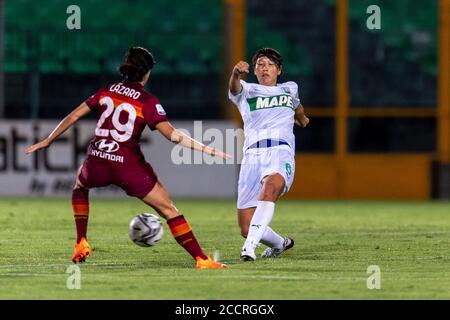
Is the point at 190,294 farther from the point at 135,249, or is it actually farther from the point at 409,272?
the point at 135,249

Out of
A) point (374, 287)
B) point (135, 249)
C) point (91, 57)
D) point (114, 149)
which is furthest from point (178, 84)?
point (374, 287)

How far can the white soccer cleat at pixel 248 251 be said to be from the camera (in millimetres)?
11180

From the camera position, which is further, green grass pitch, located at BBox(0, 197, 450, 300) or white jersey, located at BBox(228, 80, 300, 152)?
white jersey, located at BBox(228, 80, 300, 152)

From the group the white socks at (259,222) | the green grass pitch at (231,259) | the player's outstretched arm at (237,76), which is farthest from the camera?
the white socks at (259,222)

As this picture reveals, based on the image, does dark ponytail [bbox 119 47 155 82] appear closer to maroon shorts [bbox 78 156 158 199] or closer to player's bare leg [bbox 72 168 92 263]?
maroon shorts [bbox 78 156 158 199]

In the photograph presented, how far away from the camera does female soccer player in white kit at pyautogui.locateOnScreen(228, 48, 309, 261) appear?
1163 centimetres

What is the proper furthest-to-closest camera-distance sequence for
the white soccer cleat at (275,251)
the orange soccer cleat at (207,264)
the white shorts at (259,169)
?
1. the white soccer cleat at (275,251)
2. the white shorts at (259,169)
3. the orange soccer cleat at (207,264)

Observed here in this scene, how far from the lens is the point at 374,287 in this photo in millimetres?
9398

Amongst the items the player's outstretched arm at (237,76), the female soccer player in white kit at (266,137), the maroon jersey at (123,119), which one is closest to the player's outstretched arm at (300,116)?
the female soccer player in white kit at (266,137)

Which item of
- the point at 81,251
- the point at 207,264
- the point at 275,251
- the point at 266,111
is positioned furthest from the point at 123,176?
the point at 275,251

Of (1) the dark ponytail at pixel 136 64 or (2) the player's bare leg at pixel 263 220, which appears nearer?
(1) the dark ponytail at pixel 136 64

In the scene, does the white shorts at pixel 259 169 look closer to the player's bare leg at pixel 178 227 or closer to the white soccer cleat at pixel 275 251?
the white soccer cleat at pixel 275 251

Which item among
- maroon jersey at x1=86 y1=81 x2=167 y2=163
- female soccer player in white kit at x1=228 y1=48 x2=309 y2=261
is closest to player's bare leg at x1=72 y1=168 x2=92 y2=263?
maroon jersey at x1=86 y1=81 x2=167 y2=163

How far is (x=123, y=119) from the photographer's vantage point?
10.7 m
